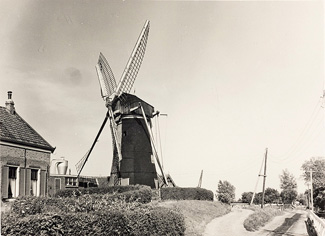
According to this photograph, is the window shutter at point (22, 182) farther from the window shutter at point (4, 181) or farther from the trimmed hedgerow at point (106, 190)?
the trimmed hedgerow at point (106, 190)

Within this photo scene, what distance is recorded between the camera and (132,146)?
29.4 meters

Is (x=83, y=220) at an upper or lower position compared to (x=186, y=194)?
upper

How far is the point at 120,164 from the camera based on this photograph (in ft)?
96.6

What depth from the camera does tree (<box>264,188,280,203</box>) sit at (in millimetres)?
92062

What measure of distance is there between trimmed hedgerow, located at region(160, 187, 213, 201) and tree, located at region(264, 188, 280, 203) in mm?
63230

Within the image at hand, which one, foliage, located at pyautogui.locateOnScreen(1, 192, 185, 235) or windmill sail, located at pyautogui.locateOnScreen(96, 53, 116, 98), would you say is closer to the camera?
foliage, located at pyautogui.locateOnScreen(1, 192, 185, 235)

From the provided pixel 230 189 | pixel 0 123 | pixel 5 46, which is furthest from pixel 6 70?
pixel 230 189

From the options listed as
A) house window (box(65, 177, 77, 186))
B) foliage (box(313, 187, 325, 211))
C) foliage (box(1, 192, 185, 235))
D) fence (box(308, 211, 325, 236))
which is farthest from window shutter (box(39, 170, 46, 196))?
foliage (box(313, 187, 325, 211))

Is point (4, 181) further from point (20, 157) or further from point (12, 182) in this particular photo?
point (20, 157)

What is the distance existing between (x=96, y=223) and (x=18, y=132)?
420 inches

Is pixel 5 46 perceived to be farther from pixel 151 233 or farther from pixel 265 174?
pixel 265 174

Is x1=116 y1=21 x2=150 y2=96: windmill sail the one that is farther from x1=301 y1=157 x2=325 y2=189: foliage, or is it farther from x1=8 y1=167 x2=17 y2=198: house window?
x1=301 y1=157 x2=325 y2=189: foliage

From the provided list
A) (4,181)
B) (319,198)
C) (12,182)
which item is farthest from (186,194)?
(319,198)

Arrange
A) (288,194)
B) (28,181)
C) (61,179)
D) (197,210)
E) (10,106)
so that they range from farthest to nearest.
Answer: (288,194)
(61,179)
(197,210)
(10,106)
(28,181)
